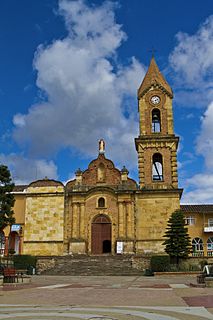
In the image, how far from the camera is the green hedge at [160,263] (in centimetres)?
3167

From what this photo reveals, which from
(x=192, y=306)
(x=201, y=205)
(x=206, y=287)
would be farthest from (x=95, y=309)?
(x=201, y=205)

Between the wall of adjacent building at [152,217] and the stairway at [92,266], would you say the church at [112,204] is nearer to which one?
the wall of adjacent building at [152,217]

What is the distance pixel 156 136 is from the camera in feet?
→ 139

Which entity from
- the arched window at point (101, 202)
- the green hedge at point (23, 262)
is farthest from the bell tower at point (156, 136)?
the green hedge at point (23, 262)

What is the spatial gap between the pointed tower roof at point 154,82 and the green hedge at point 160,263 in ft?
63.6

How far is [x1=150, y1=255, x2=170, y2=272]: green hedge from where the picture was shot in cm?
3167

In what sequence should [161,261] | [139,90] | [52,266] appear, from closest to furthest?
[161,261] → [52,266] → [139,90]

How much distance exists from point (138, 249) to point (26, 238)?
12.1 m

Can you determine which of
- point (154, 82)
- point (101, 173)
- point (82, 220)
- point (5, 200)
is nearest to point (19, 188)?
point (82, 220)

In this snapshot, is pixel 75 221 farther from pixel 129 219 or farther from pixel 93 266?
pixel 93 266

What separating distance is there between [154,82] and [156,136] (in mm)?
6675

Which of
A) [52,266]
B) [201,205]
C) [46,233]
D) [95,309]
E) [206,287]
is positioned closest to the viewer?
[95,309]

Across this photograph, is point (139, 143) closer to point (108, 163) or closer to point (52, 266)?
point (108, 163)

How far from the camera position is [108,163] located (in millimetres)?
43406
